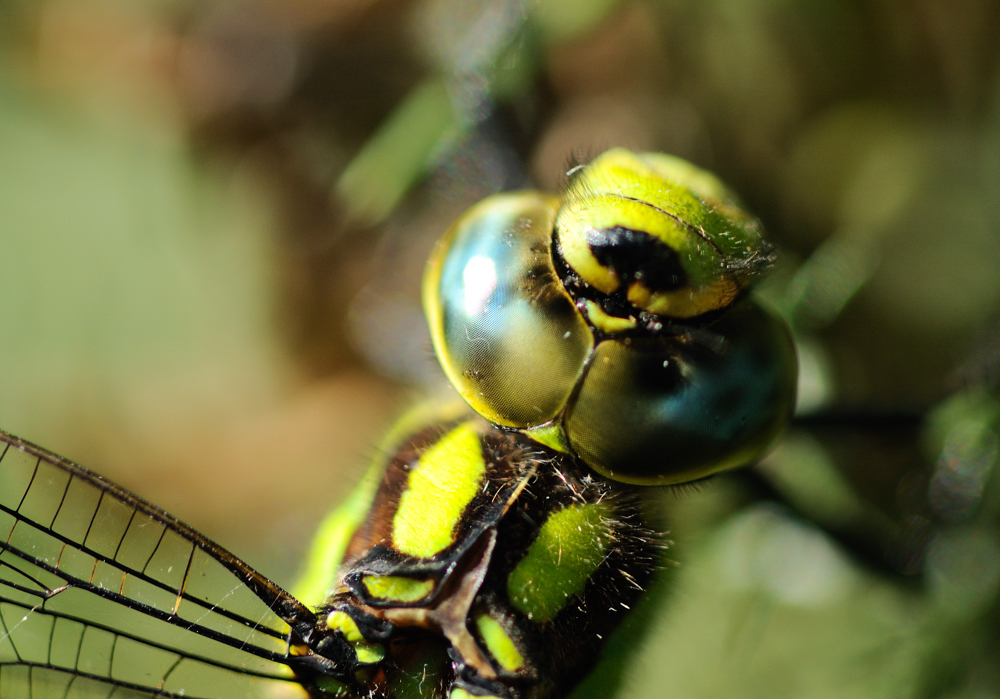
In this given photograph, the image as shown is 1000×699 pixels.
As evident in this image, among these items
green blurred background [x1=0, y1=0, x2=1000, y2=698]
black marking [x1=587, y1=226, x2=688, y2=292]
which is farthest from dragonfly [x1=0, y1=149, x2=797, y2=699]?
green blurred background [x1=0, y1=0, x2=1000, y2=698]

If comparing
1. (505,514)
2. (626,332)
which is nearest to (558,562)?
(505,514)

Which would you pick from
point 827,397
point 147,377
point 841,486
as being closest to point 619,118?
point 827,397

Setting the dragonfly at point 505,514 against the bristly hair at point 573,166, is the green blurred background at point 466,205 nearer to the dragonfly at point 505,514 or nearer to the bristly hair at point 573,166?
the bristly hair at point 573,166

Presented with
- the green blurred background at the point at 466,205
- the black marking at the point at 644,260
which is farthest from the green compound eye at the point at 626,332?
the green blurred background at the point at 466,205

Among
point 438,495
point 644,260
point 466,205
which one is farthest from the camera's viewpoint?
point 466,205

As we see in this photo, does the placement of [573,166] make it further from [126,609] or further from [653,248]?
[126,609]

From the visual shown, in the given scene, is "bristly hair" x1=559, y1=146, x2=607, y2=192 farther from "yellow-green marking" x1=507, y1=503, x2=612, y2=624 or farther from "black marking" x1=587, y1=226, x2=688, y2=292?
"yellow-green marking" x1=507, y1=503, x2=612, y2=624

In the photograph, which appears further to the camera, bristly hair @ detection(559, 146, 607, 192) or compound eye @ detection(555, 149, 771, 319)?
bristly hair @ detection(559, 146, 607, 192)

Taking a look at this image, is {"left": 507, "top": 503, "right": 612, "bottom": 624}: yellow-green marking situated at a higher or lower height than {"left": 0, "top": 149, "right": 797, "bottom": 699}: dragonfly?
lower
